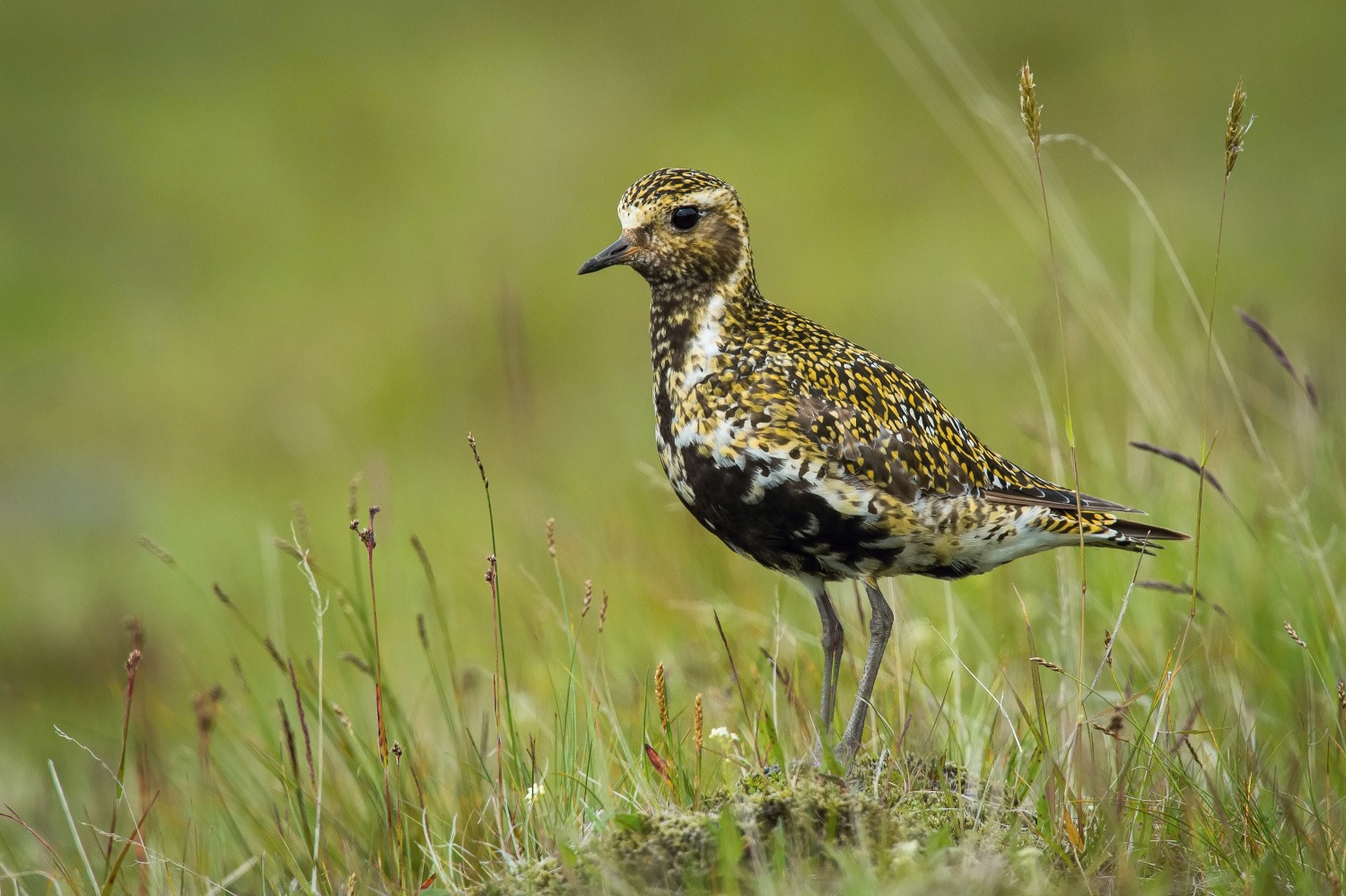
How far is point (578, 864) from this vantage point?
2490 millimetres

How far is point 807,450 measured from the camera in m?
3.19

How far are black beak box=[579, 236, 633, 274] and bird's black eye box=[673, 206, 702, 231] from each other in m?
0.17

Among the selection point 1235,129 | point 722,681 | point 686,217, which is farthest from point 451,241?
point 1235,129

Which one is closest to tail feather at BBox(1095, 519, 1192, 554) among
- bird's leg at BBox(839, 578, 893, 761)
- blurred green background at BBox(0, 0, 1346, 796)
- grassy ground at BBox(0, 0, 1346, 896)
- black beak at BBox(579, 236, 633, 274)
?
grassy ground at BBox(0, 0, 1346, 896)

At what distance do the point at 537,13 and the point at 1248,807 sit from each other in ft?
85.8

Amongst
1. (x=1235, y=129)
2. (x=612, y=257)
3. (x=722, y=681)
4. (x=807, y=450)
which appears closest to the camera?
(x=1235, y=129)

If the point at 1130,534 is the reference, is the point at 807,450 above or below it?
above

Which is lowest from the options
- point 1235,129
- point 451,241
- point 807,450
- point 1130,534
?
point 1130,534

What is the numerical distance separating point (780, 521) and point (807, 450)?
0.22 metres

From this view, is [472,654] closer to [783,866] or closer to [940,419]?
[940,419]

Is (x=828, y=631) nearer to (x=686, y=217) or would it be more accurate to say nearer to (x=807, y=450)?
(x=807, y=450)

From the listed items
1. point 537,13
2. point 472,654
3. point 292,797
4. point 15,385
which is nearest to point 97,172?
point 15,385

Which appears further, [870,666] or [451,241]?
[451,241]

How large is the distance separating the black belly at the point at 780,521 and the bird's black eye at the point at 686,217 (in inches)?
29.9
